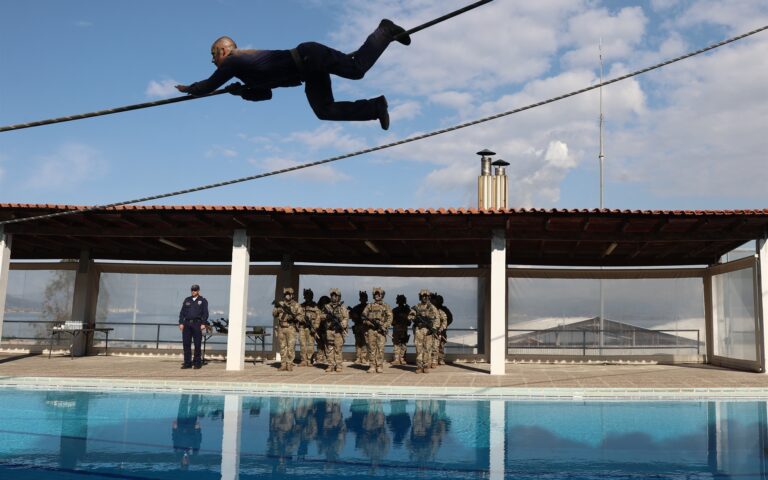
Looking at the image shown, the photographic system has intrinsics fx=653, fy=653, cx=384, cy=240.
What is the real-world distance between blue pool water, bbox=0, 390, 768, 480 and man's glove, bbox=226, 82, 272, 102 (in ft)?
11.2

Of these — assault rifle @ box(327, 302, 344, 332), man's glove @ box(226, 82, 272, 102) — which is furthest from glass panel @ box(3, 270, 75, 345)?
man's glove @ box(226, 82, 272, 102)

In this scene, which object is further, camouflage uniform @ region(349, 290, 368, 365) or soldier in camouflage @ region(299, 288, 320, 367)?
camouflage uniform @ region(349, 290, 368, 365)

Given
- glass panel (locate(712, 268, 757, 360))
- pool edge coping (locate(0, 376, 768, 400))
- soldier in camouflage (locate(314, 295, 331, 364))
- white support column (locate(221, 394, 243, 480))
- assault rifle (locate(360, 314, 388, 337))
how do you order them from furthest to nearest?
soldier in camouflage (locate(314, 295, 331, 364))
glass panel (locate(712, 268, 757, 360))
assault rifle (locate(360, 314, 388, 337))
pool edge coping (locate(0, 376, 768, 400))
white support column (locate(221, 394, 243, 480))

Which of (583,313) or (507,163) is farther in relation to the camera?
(507,163)

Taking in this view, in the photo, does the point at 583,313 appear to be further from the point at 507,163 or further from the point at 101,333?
the point at 101,333

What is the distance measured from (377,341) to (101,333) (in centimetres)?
970

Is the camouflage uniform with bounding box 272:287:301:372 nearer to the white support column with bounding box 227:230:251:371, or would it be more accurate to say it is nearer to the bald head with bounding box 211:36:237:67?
the white support column with bounding box 227:230:251:371

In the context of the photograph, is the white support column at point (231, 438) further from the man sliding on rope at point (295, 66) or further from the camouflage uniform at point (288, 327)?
the man sliding on rope at point (295, 66)

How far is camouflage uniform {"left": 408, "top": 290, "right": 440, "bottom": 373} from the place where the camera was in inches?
566

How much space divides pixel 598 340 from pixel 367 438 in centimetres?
1209

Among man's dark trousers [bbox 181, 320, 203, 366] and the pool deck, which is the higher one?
man's dark trousers [bbox 181, 320, 203, 366]

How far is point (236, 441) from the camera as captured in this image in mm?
7625

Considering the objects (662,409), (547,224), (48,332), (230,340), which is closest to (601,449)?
(662,409)

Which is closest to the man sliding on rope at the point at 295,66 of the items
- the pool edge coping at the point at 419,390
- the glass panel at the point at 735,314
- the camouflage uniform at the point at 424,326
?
the pool edge coping at the point at 419,390
